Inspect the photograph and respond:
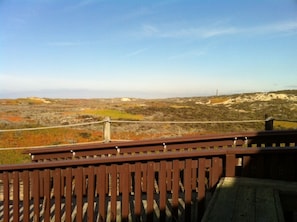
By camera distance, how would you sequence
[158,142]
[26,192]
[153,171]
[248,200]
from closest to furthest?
1. [248,200]
2. [153,171]
3. [26,192]
4. [158,142]

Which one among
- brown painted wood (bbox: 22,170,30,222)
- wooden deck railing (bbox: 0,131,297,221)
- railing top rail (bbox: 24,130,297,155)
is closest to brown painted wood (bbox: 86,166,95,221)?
wooden deck railing (bbox: 0,131,297,221)

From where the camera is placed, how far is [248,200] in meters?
2.72

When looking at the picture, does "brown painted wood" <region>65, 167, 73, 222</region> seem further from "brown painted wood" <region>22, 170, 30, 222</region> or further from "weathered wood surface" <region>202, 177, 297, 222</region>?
"weathered wood surface" <region>202, 177, 297, 222</region>

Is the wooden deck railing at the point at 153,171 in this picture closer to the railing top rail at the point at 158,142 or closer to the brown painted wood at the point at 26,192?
the brown painted wood at the point at 26,192

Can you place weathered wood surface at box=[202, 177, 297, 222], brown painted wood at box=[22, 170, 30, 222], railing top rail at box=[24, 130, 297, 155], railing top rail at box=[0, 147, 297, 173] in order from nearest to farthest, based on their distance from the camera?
1. weathered wood surface at box=[202, 177, 297, 222]
2. railing top rail at box=[0, 147, 297, 173]
3. brown painted wood at box=[22, 170, 30, 222]
4. railing top rail at box=[24, 130, 297, 155]

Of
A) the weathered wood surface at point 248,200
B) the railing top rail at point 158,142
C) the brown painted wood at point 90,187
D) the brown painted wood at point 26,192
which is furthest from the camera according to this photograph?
the railing top rail at point 158,142

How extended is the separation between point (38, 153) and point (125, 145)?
1457 mm

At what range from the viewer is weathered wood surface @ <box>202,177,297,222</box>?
7.70ft

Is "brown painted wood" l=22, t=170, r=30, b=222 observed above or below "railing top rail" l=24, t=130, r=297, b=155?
below

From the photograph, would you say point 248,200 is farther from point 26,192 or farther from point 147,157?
point 26,192

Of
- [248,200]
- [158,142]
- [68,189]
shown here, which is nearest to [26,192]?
[68,189]

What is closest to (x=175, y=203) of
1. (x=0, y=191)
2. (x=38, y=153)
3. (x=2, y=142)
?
(x=38, y=153)

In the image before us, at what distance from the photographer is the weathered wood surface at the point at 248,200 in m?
2.35

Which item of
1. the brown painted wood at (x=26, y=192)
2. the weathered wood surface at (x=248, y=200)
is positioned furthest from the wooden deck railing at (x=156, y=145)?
the weathered wood surface at (x=248, y=200)
